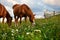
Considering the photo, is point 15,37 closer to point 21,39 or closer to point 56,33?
point 21,39

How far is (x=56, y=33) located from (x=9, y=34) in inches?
52.8

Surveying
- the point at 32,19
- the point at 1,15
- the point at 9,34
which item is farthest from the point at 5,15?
the point at 9,34

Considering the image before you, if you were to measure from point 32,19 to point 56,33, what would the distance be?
44.1 ft

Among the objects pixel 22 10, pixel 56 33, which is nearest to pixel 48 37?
pixel 56 33

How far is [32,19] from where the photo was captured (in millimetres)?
20312

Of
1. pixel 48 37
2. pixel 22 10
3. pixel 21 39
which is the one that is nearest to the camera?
pixel 21 39

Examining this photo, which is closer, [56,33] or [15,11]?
[56,33]

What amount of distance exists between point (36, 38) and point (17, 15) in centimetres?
1453

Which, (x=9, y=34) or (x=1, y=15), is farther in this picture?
(x=1, y=15)

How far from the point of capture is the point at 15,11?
822 inches

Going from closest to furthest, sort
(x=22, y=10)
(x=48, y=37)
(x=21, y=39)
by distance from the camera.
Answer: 1. (x=21, y=39)
2. (x=48, y=37)
3. (x=22, y=10)

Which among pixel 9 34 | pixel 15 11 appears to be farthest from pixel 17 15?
pixel 9 34

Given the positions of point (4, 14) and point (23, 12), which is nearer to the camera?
point (23, 12)

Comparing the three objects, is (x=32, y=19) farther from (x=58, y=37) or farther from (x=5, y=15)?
(x=58, y=37)
